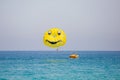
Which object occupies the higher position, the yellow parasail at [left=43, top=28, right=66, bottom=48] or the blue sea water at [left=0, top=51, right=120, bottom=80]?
the yellow parasail at [left=43, top=28, right=66, bottom=48]

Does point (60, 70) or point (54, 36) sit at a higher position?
point (54, 36)

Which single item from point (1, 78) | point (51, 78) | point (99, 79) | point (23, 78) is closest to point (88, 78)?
point (99, 79)

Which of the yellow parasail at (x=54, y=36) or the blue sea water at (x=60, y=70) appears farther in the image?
the yellow parasail at (x=54, y=36)

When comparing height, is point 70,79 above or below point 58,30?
below

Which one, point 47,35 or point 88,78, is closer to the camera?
point 88,78

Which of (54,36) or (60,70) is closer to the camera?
(54,36)

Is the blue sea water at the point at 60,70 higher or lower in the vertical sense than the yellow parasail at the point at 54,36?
lower

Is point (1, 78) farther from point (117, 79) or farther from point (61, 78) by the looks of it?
point (117, 79)

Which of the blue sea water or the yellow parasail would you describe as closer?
the blue sea water

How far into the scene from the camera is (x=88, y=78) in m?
27.8

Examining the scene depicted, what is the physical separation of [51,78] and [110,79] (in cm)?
518

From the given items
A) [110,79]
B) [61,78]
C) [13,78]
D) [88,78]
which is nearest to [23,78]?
[13,78]

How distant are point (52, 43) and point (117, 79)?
869 centimetres

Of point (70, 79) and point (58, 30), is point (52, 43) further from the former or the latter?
point (70, 79)
